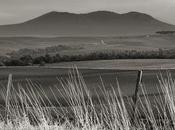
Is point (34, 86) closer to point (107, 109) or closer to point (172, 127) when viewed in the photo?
point (107, 109)

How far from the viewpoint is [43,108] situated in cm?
1045

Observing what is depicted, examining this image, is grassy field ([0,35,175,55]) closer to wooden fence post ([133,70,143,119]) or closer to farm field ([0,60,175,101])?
farm field ([0,60,175,101])

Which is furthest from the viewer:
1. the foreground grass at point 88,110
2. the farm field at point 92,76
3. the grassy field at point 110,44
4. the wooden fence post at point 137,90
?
the grassy field at point 110,44

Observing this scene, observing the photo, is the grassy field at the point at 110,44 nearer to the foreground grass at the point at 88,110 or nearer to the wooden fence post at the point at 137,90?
the foreground grass at the point at 88,110

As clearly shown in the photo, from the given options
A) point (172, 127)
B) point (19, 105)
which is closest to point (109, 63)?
point (19, 105)

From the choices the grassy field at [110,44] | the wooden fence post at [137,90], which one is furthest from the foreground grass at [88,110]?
the grassy field at [110,44]

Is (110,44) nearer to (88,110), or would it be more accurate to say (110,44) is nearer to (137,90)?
(88,110)

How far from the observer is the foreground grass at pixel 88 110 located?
9023 mm

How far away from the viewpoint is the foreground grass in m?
9.02

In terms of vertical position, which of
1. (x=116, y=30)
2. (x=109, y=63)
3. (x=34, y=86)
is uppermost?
(x=34, y=86)

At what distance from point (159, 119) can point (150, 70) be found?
118 centimetres

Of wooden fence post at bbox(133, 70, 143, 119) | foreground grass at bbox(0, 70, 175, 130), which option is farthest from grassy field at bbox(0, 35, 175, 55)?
wooden fence post at bbox(133, 70, 143, 119)

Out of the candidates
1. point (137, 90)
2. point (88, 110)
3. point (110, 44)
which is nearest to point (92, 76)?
point (88, 110)

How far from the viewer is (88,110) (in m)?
10.0
